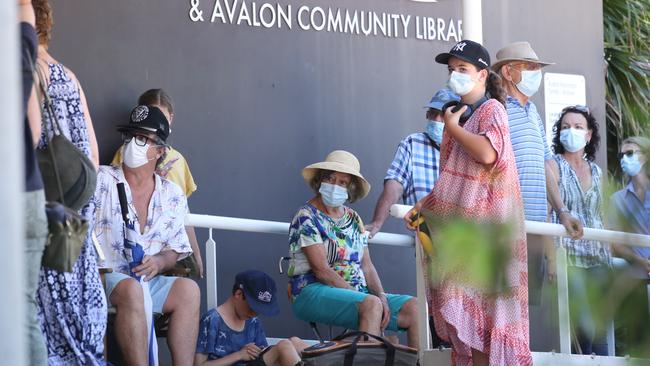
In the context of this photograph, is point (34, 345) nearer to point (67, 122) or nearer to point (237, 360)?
point (67, 122)

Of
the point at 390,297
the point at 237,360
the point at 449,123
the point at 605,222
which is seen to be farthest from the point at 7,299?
the point at 390,297

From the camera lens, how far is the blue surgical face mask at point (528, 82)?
7473 millimetres

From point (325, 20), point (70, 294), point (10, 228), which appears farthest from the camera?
point (325, 20)

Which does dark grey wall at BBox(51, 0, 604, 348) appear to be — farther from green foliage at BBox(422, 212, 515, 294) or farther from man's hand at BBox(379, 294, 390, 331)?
green foliage at BBox(422, 212, 515, 294)

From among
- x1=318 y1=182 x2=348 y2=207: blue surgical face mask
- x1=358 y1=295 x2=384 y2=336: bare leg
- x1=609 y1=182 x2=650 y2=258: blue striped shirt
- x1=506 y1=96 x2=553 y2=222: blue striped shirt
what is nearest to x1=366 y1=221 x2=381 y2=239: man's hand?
x1=318 y1=182 x2=348 y2=207: blue surgical face mask

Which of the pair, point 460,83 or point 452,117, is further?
point 460,83

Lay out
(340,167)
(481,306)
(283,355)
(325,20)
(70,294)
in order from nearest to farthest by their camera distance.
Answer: (70,294), (481,306), (283,355), (340,167), (325,20)

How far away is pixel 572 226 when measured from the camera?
681 centimetres

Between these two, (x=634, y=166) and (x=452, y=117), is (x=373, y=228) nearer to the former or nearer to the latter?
(x=452, y=117)

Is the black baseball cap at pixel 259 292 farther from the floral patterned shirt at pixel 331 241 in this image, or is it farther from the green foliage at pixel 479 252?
the green foliage at pixel 479 252

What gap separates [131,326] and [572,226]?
7.75 ft

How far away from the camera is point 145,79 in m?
7.99

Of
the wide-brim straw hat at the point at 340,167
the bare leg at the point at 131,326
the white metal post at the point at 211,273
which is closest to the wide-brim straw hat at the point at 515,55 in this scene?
the wide-brim straw hat at the point at 340,167

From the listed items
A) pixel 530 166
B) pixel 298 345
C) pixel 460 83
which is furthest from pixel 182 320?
pixel 530 166
